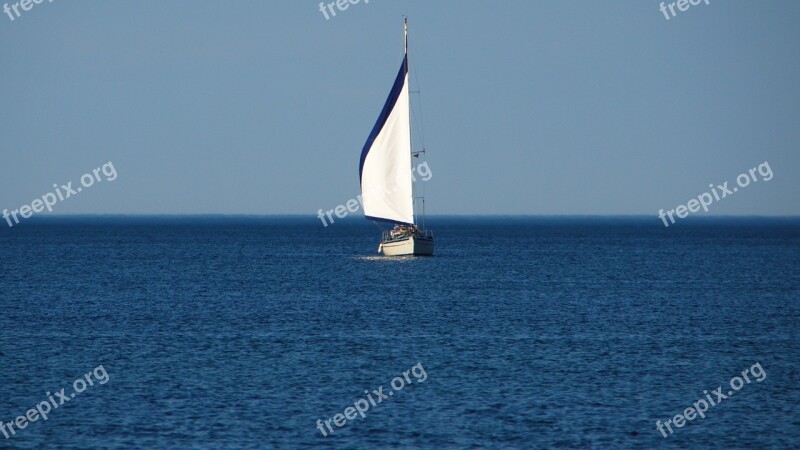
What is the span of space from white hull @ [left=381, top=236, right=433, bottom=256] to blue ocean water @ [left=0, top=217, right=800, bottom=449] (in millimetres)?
14737

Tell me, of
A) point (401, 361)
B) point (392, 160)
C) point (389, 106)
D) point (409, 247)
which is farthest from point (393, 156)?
point (401, 361)

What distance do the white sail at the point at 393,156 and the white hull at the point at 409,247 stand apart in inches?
114

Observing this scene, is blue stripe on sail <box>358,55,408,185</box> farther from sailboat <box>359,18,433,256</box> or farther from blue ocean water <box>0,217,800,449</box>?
blue ocean water <box>0,217,800,449</box>

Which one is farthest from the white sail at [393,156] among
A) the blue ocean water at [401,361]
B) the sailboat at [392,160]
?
the blue ocean water at [401,361]

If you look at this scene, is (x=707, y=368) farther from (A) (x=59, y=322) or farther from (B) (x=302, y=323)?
(A) (x=59, y=322)

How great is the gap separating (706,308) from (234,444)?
1523 inches

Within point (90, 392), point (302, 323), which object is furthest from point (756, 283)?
point (90, 392)

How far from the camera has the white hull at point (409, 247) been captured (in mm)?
92156

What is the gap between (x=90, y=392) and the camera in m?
32.6

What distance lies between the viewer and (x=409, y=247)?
92.6 meters

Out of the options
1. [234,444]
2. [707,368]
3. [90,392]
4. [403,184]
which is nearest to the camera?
[234,444]

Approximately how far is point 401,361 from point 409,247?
54.2 metres

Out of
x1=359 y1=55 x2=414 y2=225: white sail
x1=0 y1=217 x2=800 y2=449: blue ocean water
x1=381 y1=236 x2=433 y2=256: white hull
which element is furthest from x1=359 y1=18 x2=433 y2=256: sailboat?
x1=0 y1=217 x2=800 y2=449: blue ocean water

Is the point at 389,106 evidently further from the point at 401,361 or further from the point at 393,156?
the point at 401,361
